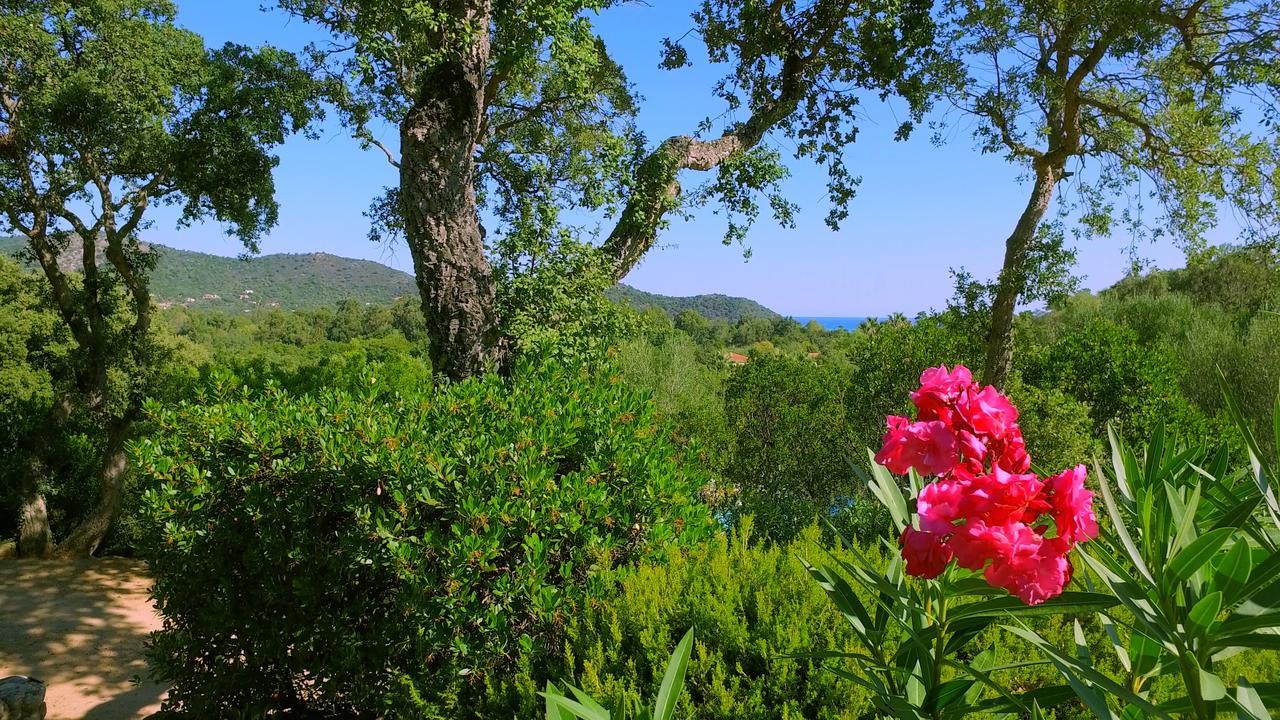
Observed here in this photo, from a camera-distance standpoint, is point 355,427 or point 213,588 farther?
point 213,588

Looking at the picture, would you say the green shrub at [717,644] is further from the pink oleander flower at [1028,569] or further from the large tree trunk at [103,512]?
the large tree trunk at [103,512]

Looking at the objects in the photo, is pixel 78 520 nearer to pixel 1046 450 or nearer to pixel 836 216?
pixel 836 216

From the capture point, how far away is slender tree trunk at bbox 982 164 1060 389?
813 cm

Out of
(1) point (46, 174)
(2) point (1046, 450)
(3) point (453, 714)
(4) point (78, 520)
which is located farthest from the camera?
(4) point (78, 520)

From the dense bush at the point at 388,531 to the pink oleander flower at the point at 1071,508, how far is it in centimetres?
184

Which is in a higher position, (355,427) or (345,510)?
(355,427)

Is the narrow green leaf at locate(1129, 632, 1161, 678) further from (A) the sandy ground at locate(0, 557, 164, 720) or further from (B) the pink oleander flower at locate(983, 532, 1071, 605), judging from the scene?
(A) the sandy ground at locate(0, 557, 164, 720)

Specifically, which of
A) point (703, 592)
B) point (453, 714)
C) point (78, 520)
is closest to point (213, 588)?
point (453, 714)

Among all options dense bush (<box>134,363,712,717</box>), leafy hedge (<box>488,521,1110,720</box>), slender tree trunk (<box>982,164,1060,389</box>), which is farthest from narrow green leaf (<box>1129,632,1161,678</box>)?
slender tree trunk (<box>982,164,1060,389</box>)

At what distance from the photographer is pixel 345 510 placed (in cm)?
307

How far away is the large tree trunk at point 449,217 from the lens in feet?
16.5

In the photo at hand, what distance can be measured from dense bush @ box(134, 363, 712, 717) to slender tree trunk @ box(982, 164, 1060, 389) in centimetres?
622

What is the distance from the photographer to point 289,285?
294ft

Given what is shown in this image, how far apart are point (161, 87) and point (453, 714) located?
8340mm
